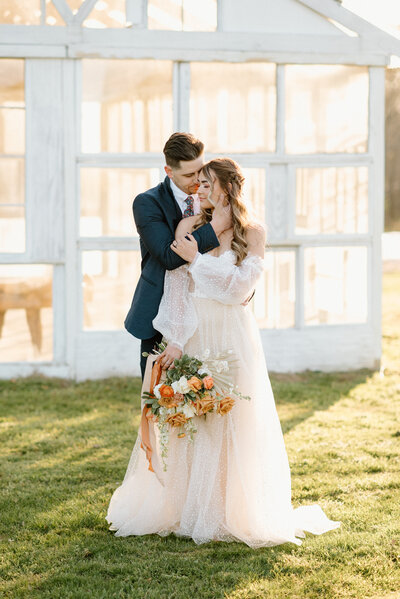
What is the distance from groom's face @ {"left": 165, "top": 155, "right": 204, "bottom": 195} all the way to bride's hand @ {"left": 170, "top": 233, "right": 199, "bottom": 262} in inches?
13.2

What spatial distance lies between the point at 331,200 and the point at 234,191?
4.82 metres

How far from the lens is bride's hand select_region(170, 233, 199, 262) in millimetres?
4156

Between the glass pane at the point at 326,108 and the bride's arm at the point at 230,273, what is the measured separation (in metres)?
4.67

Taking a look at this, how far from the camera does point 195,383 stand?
4164mm

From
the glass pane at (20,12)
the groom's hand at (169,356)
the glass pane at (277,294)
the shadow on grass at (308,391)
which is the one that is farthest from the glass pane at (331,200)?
the groom's hand at (169,356)

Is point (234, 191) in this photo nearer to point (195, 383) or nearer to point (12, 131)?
point (195, 383)

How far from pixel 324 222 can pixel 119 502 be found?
5.01 meters

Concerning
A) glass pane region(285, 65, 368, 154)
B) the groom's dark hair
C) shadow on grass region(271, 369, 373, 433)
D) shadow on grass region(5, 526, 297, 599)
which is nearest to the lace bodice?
the groom's dark hair

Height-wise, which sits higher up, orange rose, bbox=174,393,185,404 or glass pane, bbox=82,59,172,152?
glass pane, bbox=82,59,172,152

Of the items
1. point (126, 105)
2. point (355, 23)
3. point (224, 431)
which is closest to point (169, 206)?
point (224, 431)

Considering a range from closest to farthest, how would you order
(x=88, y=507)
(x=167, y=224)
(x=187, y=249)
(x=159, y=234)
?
(x=187, y=249) < (x=159, y=234) < (x=167, y=224) < (x=88, y=507)

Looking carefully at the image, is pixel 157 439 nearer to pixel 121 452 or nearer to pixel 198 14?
pixel 121 452

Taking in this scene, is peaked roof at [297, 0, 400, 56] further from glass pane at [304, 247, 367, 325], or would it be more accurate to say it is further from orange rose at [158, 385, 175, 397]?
orange rose at [158, 385, 175, 397]

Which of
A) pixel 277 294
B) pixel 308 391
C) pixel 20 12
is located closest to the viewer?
pixel 308 391
